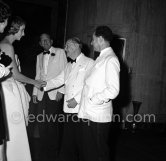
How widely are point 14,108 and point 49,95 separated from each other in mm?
1186

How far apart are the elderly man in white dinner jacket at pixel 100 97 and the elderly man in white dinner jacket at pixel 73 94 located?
45 cm

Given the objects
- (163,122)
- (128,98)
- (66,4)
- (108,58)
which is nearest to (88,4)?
(66,4)

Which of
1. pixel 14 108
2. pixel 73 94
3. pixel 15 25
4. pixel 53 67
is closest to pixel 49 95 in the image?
pixel 53 67

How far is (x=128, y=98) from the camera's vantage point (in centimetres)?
642

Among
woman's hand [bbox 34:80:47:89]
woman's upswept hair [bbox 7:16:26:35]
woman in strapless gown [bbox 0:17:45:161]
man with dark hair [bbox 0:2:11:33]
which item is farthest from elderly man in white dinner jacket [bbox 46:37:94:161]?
man with dark hair [bbox 0:2:11:33]

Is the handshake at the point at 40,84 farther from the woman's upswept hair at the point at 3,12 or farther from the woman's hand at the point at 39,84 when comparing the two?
the woman's upswept hair at the point at 3,12

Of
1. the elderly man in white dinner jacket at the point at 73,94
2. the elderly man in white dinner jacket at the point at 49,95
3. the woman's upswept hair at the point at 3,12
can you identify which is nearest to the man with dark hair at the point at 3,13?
the woman's upswept hair at the point at 3,12

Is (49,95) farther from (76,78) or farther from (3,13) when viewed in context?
(3,13)

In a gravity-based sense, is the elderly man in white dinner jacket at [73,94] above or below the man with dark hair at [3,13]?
below

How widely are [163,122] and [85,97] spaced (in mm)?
4453

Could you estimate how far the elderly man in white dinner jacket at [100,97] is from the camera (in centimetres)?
262

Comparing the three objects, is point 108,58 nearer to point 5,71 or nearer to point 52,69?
point 5,71

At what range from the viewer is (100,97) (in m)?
2.61

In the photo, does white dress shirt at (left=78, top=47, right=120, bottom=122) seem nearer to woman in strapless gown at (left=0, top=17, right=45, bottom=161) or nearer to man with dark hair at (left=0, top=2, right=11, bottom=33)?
woman in strapless gown at (left=0, top=17, right=45, bottom=161)
